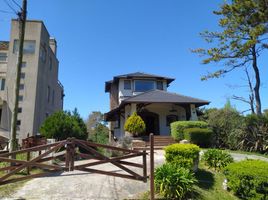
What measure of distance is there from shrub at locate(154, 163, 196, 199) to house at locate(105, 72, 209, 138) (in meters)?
11.1

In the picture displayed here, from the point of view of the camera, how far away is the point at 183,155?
28.9ft

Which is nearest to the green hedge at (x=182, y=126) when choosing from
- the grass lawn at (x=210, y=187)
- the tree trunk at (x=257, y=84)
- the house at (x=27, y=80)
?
the grass lawn at (x=210, y=187)

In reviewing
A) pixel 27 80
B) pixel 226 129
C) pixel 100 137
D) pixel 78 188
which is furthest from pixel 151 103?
pixel 27 80

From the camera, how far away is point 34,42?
24.2 metres

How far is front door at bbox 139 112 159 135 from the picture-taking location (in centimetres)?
2131

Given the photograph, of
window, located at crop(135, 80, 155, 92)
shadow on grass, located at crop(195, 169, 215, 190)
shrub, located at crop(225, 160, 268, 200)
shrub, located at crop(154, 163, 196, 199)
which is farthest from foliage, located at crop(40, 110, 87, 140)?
window, located at crop(135, 80, 155, 92)

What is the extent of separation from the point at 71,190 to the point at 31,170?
12.7ft

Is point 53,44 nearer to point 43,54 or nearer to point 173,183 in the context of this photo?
point 43,54

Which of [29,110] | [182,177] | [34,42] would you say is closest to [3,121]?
[29,110]

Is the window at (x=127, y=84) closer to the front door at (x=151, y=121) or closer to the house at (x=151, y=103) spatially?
the house at (x=151, y=103)

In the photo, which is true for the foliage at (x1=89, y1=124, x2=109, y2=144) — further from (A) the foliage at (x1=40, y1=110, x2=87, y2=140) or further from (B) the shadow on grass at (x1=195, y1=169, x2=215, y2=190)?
(B) the shadow on grass at (x1=195, y1=169, x2=215, y2=190)

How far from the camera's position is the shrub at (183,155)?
8.64 m

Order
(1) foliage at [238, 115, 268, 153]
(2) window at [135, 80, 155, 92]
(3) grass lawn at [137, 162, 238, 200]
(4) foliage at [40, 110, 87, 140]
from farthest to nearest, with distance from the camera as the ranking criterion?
(2) window at [135, 80, 155, 92]
(4) foliage at [40, 110, 87, 140]
(1) foliage at [238, 115, 268, 153]
(3) grass lawn at [137, 162, 238, 200]

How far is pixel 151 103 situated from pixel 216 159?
908cm
